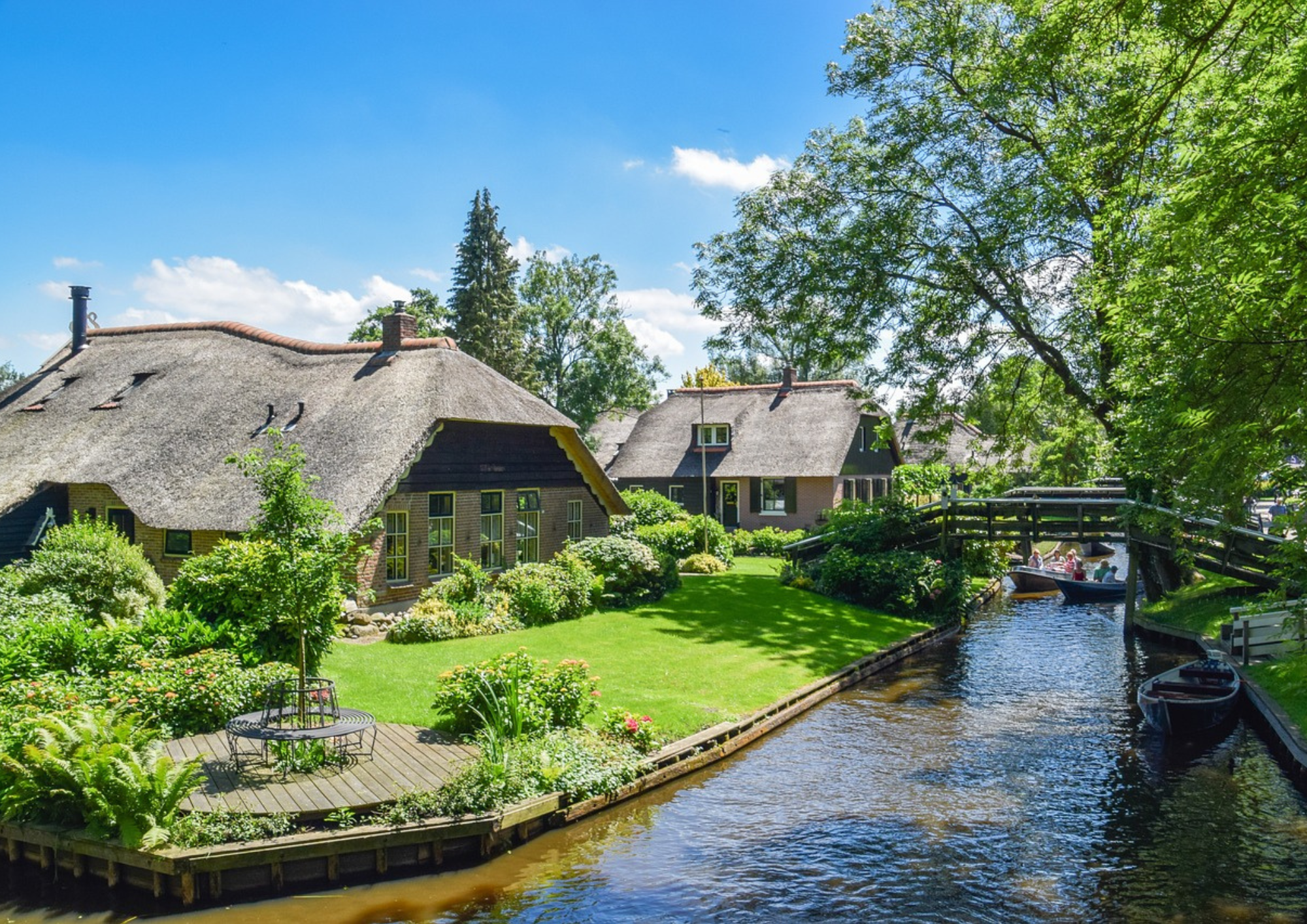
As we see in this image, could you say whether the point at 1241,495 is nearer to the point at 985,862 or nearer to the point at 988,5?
the point at 985,862

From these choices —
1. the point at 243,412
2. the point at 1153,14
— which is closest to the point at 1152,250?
the point at 1153,14

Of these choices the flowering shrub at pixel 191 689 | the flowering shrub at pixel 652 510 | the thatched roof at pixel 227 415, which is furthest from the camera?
the flowering shrub at pixel 652 510

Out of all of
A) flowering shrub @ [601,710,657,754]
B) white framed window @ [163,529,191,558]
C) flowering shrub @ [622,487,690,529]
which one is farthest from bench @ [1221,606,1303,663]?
white framed window @ [163,529,191,558]

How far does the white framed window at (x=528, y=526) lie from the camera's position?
26.4 meters

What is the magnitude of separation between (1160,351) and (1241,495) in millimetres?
2260

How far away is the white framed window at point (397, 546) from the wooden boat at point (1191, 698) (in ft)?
52.6

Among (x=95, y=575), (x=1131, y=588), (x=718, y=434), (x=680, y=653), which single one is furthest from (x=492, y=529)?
(x=718, y=434)

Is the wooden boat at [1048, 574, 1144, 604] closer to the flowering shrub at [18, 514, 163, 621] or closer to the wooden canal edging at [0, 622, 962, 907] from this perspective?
the wooden canal edging at [0, 622, 962, 907]

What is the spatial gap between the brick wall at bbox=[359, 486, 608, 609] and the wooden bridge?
7632 millimetres

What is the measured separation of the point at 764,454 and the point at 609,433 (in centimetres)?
1619

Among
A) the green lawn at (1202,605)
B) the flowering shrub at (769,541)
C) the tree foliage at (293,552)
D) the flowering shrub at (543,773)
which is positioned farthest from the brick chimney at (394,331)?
the green lawn at (1202,605)

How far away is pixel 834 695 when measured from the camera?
18.9 m

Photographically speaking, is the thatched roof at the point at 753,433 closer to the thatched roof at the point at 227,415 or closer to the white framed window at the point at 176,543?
the thatched roof at the point at 227,415

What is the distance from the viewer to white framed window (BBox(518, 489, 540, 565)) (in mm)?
26406
